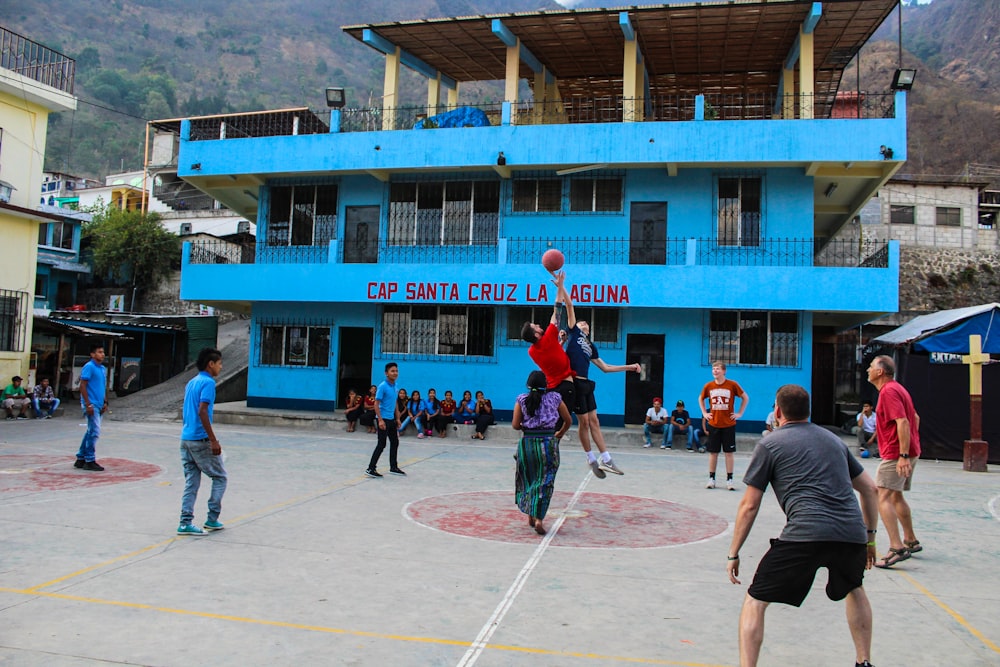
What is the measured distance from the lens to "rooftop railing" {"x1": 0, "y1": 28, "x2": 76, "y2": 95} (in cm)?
2197

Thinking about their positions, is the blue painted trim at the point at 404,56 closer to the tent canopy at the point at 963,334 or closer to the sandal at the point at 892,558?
the tent canopy at the point at 963,334

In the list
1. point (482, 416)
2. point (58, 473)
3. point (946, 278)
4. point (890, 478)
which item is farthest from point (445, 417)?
point (946, 278)

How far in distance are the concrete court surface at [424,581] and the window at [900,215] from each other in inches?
1202

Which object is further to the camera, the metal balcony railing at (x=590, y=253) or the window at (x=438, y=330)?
the window at (x=438, y=330)

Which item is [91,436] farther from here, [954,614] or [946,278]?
[946,278]

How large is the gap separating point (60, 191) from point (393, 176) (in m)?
41.1

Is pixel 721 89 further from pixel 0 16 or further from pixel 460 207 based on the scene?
pixel 0 16

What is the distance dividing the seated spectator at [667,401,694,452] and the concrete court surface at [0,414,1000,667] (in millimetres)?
7311

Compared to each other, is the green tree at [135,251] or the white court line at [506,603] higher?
the green tree at [135,251]

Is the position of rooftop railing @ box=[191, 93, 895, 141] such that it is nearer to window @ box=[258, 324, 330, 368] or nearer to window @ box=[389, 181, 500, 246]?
window @ box=[389, 181, 500, 246]

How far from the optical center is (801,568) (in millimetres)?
3941

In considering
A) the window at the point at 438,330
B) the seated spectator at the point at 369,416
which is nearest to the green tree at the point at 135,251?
the window at the point at 438,330

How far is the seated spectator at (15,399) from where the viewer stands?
19969 mm

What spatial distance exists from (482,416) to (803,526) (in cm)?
1569
